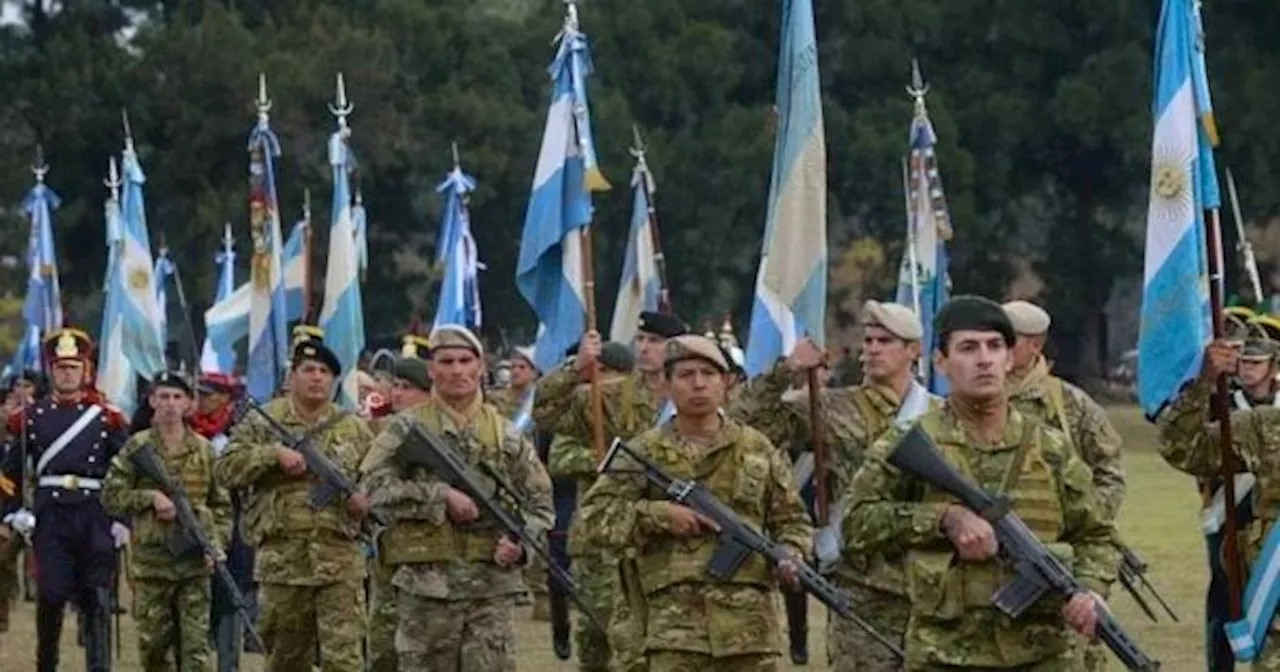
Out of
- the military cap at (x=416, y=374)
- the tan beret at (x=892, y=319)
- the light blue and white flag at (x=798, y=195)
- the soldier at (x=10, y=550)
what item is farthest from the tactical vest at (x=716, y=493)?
the soldier at (x=10, y=550)

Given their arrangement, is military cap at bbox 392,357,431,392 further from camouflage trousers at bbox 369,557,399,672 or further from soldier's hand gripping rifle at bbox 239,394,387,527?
camouflage trousers at bbox 369,557,399,672

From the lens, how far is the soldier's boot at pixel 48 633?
14.8 metres

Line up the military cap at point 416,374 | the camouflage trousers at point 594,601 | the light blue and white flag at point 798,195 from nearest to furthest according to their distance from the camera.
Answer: the light blue and white flag at point 798,195 < the camouflage trousers at point 594,601 < the military cap at point 416,374

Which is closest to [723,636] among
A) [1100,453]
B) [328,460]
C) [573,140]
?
[1100,453]

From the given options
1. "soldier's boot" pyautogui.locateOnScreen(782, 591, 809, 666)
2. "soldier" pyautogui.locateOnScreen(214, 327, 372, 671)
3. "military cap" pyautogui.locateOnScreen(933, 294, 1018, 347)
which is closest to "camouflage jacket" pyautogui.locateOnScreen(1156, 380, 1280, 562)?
"military cap" pyautogui.locateOnScreen(933, 294, 1018, 347)

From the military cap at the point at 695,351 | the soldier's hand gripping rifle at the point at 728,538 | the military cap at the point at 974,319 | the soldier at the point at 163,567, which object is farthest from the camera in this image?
the soldier at the point at 163,567

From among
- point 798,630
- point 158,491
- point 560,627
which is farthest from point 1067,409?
point 560,627

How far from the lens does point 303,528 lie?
41.0 feet

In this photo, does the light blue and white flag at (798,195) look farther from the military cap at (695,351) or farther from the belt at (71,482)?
the belt at (71,482)

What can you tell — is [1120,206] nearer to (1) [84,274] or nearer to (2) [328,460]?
(1) [84,274]

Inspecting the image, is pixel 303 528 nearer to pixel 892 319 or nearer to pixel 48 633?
pixel 48 633

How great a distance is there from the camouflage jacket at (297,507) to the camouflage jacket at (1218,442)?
406 cm

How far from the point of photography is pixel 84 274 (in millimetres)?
47594

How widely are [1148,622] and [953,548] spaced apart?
9824 mm
